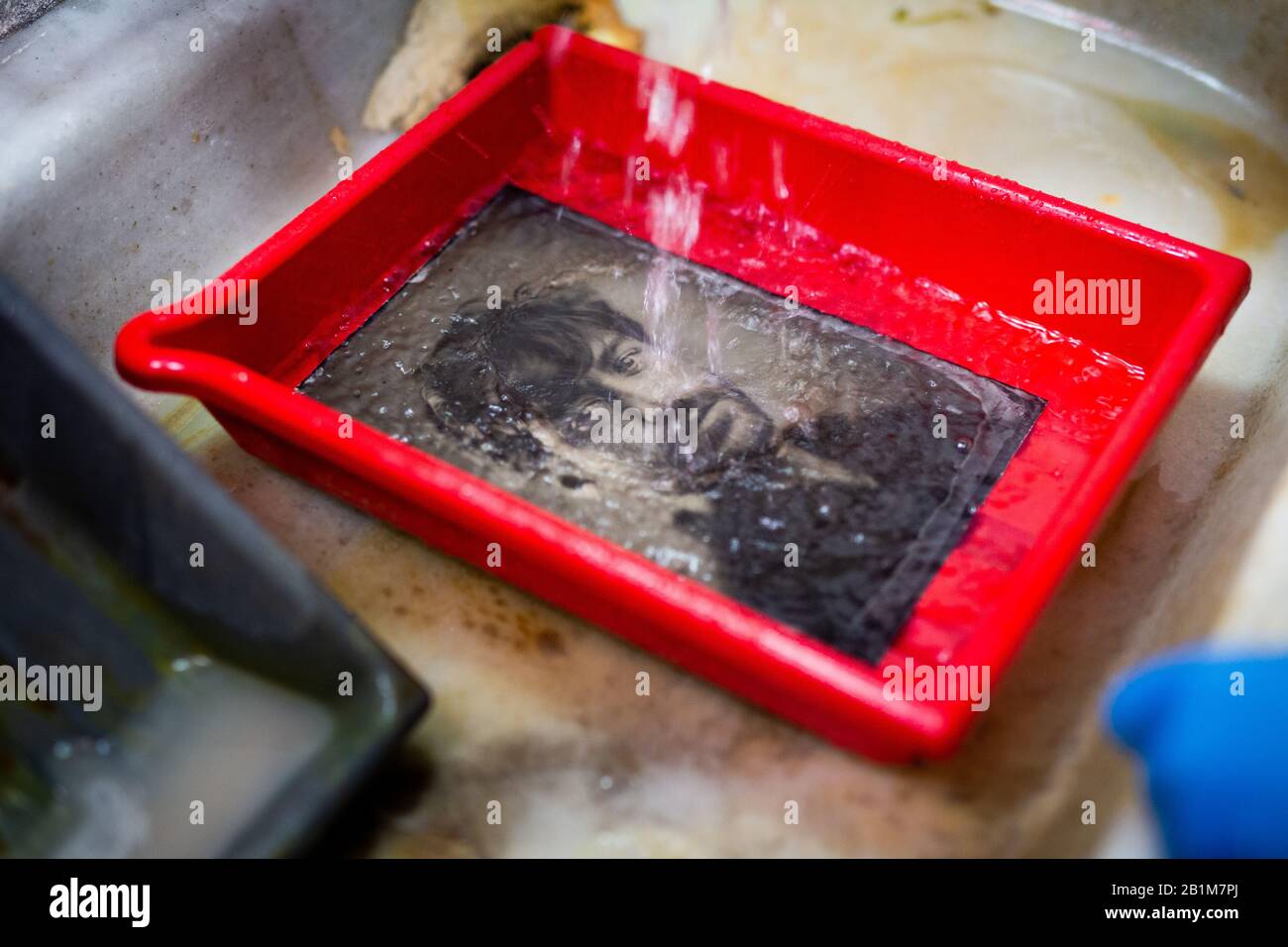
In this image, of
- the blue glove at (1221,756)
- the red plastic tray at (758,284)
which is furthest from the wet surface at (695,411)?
the blue glove at (1221,756)

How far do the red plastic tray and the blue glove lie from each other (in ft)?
0.46

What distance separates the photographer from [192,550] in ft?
3.12

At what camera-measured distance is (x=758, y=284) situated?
1.40 metres

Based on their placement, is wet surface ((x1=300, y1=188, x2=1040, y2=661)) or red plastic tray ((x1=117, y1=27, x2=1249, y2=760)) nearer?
red plastic tray ((x1=117, y1=27, x2=1249, y2=760))

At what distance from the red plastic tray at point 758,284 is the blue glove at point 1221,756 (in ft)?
0.46

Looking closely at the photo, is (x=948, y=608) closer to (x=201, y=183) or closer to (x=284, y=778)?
(x=284, y=778)

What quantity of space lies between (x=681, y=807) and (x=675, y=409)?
457 mm

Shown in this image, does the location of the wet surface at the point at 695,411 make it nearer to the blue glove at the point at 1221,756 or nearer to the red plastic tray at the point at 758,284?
the red plastic tray at the point at 758,284

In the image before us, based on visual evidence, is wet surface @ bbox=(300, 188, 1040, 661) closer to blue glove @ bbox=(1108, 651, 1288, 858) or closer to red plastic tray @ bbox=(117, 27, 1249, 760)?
red plastic tray @ bbox=(117, 27, 1249, 760)

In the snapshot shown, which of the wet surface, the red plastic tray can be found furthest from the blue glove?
the wet surface

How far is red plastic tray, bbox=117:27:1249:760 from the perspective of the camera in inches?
37.6

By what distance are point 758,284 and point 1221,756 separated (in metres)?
0.80

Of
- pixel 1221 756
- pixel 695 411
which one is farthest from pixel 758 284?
pixel 1221 756

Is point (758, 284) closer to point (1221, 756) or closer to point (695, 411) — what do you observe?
point (695, 411)
